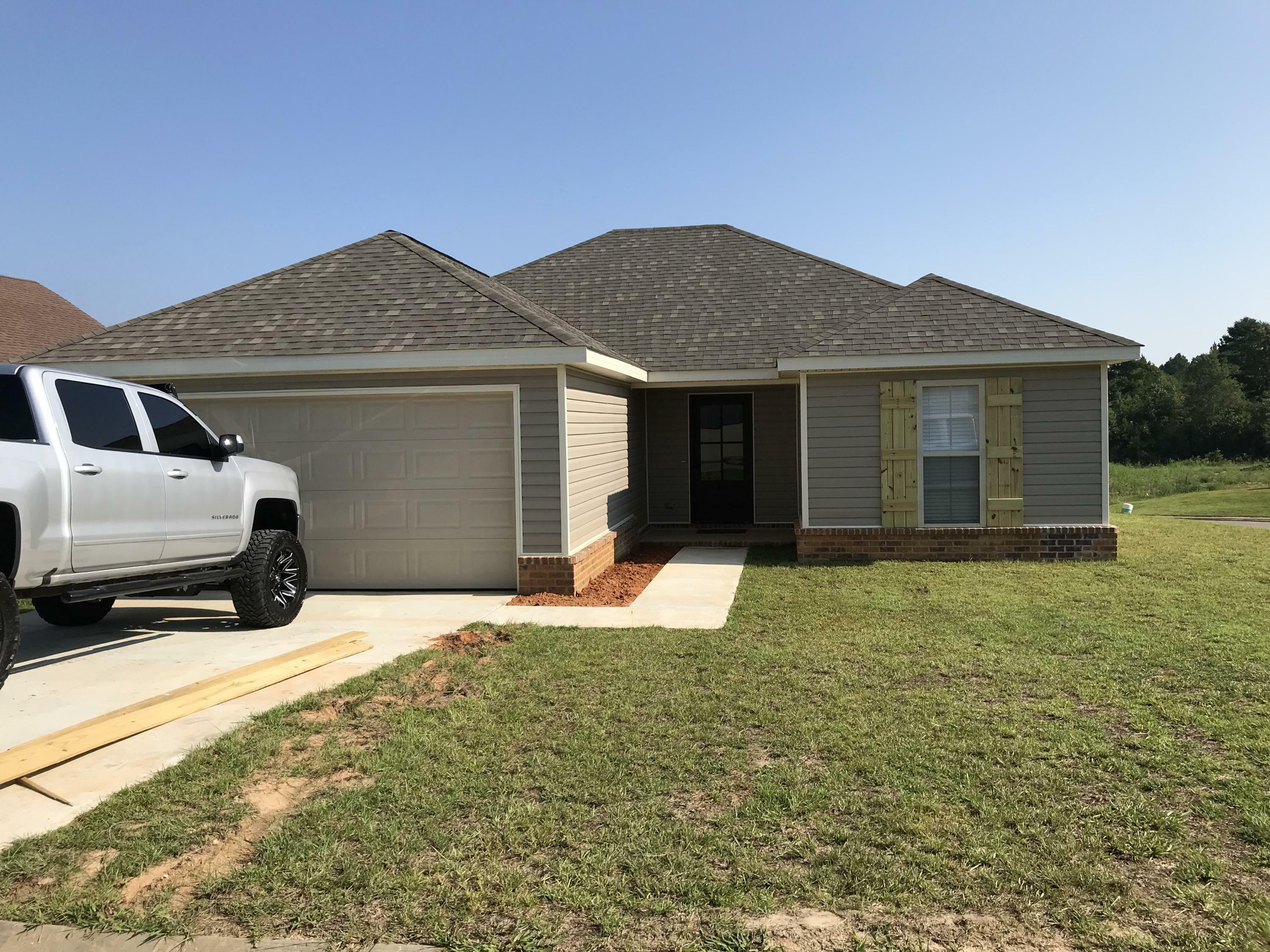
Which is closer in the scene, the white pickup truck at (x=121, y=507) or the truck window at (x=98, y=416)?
the white pickup truck at (x=121, y=507)

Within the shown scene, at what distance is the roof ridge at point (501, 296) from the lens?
920 cm

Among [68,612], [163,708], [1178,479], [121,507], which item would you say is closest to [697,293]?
[68,612]

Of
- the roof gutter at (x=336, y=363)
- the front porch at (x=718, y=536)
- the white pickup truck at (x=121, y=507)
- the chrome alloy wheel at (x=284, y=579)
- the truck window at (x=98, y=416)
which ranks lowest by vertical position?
the front porch at (x=718, y=536)

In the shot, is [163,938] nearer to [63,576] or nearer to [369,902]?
[369,902]

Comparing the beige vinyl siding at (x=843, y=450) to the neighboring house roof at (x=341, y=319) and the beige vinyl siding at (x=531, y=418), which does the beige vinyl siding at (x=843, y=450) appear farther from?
the beige vinyl siding at (x=531, y=418)

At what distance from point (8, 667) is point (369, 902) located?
335cm

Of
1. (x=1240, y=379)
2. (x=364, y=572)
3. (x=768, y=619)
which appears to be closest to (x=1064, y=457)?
(x=768, y=619)

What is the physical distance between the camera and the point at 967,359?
1065cm

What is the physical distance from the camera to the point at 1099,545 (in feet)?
36.2

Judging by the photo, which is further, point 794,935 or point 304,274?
point 304,274

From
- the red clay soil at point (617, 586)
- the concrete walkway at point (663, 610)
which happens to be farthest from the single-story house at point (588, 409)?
the concrete walkway at point (663, 610)

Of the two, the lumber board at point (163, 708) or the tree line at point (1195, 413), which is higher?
the tree line at point (1195, 413)

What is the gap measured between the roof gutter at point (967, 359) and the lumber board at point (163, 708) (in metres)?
6.50

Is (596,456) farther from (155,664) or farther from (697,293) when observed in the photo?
(697,293)
